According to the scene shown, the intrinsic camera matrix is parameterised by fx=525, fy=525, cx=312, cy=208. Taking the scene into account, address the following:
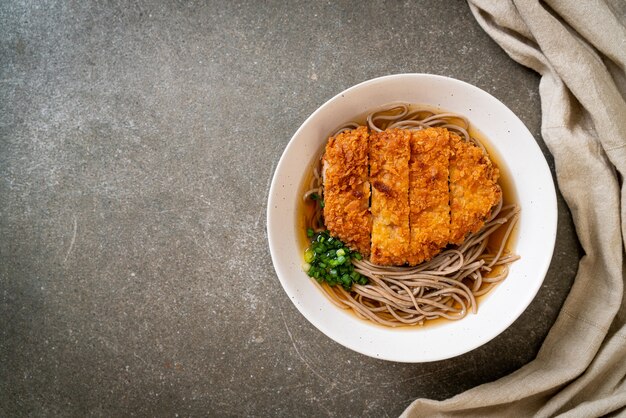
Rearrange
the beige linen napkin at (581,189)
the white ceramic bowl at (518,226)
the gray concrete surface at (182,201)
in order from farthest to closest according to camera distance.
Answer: the gray concrete surface at (182,201) < the beige linen napkin at (581,189) < the white ceramic bowl at (518,226)

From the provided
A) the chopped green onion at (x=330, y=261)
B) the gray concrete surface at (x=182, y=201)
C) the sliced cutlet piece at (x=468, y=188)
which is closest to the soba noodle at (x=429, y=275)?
the chopped green onion at (x=330, y=261)

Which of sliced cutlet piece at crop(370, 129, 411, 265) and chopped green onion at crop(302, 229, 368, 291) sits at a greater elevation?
sliced cutlet piece at crop(370, 129, 411, 265)

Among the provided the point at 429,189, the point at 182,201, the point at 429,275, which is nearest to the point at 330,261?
the point at 429,275

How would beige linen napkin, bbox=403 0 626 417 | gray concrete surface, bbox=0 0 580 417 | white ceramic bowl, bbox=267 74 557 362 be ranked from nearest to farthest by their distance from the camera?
white ceramic bowl, bbox=267 74 557 362, beige linen napkin, bbox=403 0 626 417, gray concrete surface, bbox=0 0 580 417

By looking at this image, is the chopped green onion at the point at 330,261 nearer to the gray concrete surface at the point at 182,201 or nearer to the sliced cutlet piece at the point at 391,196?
the sliced cutlet piece at the point at 391,196

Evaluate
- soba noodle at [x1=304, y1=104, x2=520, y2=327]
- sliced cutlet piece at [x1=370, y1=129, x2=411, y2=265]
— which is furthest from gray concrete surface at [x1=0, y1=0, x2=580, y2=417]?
sliced cutlet piece at [x1=370, y1=129, x2=411, y2=265]

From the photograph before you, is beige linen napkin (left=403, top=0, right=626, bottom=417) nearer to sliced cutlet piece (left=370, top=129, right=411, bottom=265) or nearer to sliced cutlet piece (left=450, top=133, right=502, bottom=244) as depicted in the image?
sliced cutlet piece (left=450, top=133, right=502, bottom=244)
